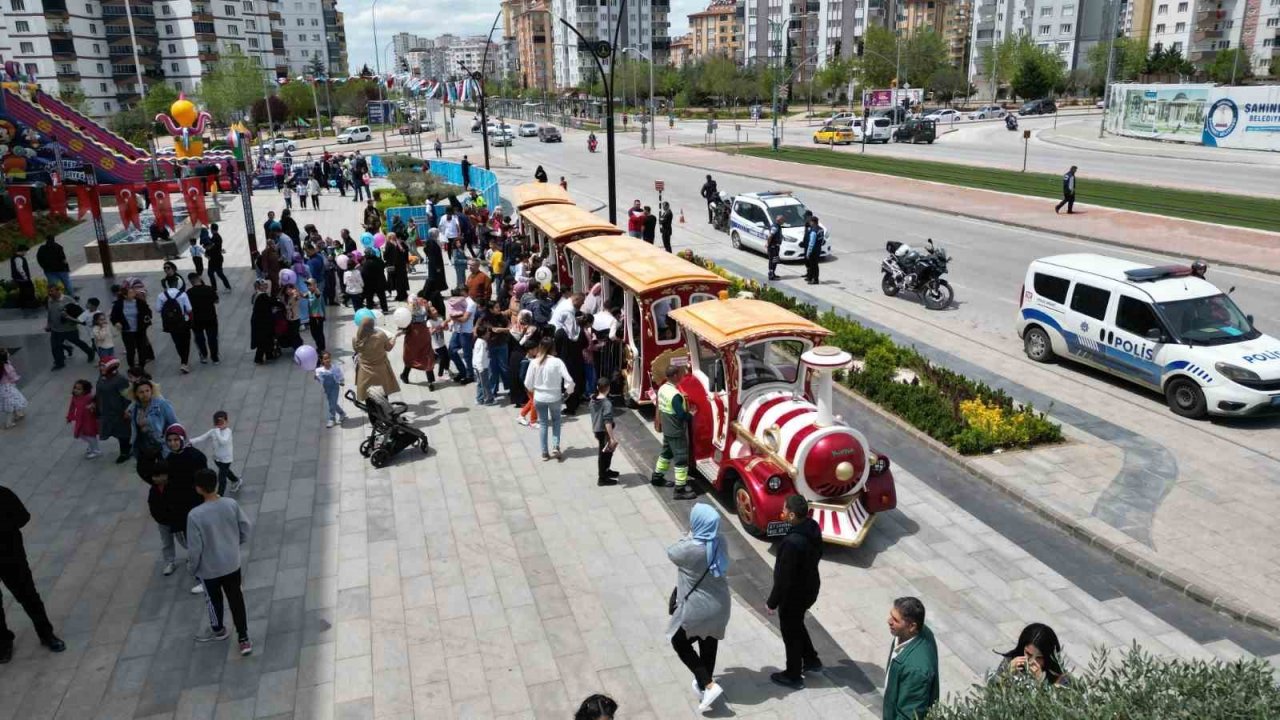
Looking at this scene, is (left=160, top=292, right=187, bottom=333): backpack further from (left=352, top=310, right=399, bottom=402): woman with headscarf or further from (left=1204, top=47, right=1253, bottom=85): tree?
(left=1204, top=47, right=1253, bottom=85): tree

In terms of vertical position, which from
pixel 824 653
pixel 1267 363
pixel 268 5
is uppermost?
pixel 268 5

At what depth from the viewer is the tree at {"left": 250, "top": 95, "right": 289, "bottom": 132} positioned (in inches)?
3804

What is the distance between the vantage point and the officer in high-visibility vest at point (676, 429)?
1024 cm

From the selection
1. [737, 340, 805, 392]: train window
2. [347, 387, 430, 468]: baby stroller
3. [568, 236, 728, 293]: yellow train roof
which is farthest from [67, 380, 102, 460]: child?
[737, 340, 805, 392]: train window

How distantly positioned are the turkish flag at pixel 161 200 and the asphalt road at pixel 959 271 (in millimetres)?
14337

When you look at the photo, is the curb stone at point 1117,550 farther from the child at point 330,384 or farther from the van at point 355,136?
the van at point 355,136

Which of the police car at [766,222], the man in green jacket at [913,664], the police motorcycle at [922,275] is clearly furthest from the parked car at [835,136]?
the man in green jacket at [913,664]

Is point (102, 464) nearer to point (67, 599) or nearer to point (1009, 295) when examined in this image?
point (67, 599)

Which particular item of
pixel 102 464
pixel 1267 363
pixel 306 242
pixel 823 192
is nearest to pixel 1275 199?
pixel 823 192

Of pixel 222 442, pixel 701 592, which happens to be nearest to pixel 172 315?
pixel 222 442

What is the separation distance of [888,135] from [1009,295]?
4597cm

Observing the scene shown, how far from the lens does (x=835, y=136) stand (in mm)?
63438

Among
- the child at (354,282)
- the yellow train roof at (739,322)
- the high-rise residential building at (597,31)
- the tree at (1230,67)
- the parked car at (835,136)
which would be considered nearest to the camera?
the yellow train roof at (739,322)

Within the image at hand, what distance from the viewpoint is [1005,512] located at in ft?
33.9
